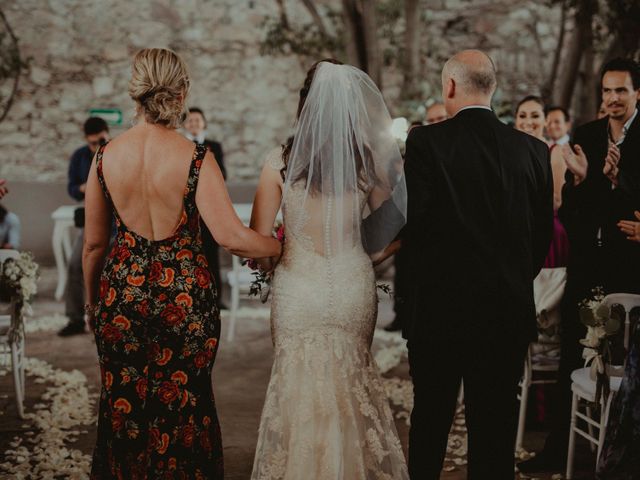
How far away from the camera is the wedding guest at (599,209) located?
11.7ft

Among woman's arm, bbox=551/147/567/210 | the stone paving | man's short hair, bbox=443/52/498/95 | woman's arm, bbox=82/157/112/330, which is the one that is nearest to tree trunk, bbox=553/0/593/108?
the stone paving

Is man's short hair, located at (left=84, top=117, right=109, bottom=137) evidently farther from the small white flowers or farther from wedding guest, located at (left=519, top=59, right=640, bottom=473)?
wedding guest, located at (left=519, top=59, right=640, bottom=473)

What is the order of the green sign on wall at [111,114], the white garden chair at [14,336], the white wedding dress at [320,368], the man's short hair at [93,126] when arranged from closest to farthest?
the white wedding dress at [320,368] < the white garden chair at [14,336] < the man's short hair at [93,126] < the green sign on wall at [111,114]

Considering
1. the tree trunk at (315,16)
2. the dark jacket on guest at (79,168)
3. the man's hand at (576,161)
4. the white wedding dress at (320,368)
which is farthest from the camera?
the tree trunk at (315,16)

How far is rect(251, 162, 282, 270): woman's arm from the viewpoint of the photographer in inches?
121

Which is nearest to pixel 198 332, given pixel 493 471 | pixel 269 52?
pixel 493 471

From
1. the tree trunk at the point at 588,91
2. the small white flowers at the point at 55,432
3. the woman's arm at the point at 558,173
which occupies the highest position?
the tree trunk at the point at 588,91

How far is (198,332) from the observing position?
2.84 metres

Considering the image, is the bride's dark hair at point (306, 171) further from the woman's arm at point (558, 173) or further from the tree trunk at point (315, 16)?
the tree trunk at point (315, 16)

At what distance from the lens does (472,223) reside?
271 cm

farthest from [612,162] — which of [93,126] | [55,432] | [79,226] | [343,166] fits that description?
[79,226]

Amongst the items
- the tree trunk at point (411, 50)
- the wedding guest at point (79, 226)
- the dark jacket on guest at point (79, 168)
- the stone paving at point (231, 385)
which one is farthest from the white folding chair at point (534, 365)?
the tree trunk at point (411, 50)

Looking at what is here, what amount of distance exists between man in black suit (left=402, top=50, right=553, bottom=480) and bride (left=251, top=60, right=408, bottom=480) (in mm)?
279

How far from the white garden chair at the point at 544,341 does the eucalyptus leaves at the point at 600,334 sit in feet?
2.25
